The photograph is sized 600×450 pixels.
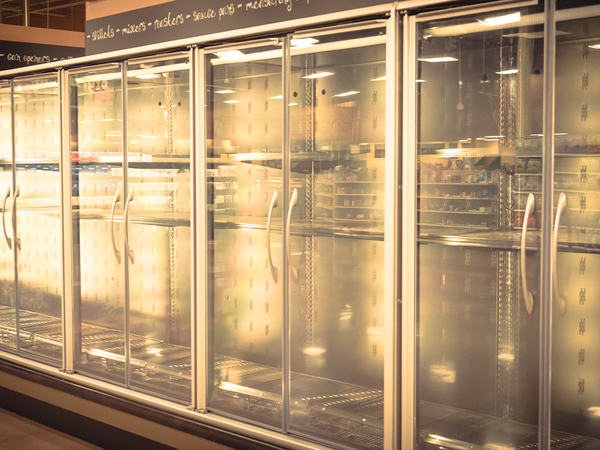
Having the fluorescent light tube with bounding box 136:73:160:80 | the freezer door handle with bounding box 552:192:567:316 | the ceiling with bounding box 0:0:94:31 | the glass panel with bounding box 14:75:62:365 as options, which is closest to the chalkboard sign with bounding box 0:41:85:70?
the glass panel with bounding box 14:75:62:365

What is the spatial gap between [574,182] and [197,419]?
2055 mm

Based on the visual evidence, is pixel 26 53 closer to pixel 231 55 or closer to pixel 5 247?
pixel 5 247

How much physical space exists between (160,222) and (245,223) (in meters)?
0.62

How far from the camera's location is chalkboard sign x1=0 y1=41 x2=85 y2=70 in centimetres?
491

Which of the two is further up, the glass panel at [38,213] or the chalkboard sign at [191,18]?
the chalkboard sign at [191,18]

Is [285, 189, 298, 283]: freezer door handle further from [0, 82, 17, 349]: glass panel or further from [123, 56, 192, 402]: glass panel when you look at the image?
[0, 82, 17, 349]: glass panel

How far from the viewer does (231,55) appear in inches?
114

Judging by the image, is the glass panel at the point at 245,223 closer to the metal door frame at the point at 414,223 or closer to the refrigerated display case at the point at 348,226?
the refrigerated display case at the point at 348,226

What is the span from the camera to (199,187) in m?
Result: 2.96

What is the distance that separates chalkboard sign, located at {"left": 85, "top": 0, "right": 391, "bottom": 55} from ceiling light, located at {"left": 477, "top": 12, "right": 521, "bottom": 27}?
0.63 meters

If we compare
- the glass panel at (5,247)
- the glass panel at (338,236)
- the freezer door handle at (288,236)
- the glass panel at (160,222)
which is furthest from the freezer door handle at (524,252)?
the glass panel at (5,247)

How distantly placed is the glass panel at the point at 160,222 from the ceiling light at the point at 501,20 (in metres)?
1.59

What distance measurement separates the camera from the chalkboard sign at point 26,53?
16.1 feet

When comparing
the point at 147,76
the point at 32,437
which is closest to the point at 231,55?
the point at 147,76
